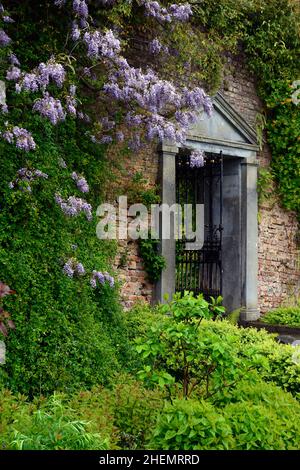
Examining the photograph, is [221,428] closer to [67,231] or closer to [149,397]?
[149,397]

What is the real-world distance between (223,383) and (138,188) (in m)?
3.95

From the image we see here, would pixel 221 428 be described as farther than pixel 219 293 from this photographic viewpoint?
No

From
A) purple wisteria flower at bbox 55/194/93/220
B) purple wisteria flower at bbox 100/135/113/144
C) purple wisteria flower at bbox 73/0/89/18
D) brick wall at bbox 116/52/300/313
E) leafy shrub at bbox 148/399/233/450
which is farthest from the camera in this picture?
brick wall at bbox 116/52/300/313

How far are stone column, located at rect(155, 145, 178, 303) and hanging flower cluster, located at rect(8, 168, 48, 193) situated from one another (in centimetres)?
240

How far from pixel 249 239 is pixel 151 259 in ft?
6.67

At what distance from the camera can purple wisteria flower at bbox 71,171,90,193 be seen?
673 cm

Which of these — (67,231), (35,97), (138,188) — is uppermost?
(35,97)

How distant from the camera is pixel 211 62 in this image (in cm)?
896

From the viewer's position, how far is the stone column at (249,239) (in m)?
9.45

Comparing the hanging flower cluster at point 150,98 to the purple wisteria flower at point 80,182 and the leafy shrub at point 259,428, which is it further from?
the leafy shrub at point 259,428

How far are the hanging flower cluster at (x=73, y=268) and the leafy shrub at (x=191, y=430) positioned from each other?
2.54m

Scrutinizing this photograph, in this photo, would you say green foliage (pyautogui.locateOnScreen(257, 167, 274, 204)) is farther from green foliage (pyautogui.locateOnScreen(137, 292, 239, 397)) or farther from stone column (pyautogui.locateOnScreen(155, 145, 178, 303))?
green foliage (pyautogui.locateOnScreen(137, 292, 239, 397))

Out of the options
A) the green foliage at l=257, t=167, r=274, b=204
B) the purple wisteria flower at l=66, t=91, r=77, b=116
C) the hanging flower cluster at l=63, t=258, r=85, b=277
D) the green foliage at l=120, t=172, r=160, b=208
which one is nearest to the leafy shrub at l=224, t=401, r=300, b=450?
the hanging flower cluster at l=63, t=258, r=85, b=277

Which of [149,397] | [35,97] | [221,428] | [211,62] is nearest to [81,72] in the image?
[35,97]
